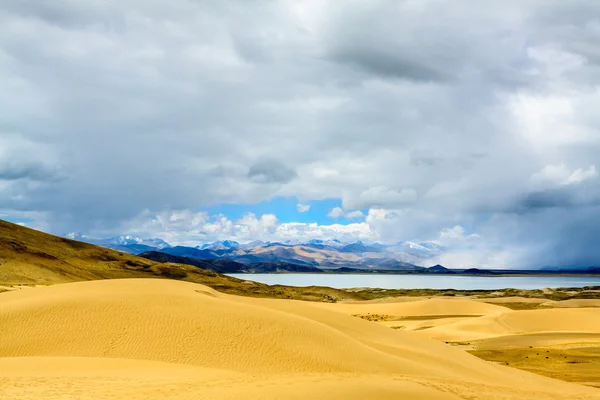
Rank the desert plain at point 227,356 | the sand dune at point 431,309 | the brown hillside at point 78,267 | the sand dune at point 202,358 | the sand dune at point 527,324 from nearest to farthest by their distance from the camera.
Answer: the sand dune at point 202,358 < the desert plain at point 227,356 < the sand dune at point 527,324 < the sand dune at point 431,309 < the brown hillside at point 78,267

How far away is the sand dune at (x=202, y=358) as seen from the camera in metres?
12.1

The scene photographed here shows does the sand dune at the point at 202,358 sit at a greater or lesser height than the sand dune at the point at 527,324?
greater

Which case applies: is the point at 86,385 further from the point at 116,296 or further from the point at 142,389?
the point at 116,296

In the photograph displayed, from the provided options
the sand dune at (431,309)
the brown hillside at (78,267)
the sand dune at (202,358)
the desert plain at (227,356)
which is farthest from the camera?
the brown hillside at (78,267)

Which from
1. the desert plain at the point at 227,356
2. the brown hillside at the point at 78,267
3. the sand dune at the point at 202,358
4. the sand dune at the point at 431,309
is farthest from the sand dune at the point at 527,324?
the brown hillside at the point at 78,267

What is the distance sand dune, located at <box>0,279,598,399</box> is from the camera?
12055 mm

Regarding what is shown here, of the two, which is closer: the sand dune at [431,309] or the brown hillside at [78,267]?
the sand dune at [431,309]

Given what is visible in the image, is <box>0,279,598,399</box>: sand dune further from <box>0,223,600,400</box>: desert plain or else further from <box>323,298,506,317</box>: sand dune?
<box>323,298,506,317</box>: sand dune

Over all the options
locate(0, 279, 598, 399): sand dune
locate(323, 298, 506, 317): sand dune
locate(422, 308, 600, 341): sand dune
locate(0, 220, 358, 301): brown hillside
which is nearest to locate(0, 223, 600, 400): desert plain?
locate(0, 279, 598, 399): sand dune

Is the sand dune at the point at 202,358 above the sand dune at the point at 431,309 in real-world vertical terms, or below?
above

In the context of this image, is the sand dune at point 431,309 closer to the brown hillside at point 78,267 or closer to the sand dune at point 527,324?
the sand dune at point 527,324

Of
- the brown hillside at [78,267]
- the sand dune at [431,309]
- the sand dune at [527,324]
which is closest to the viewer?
the sand dune at [527,324]

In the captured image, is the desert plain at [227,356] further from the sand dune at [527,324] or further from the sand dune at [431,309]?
the sand dune at [431,309]

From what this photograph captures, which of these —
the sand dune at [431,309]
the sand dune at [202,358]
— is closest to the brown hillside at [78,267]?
the sand dune at [431,309]
